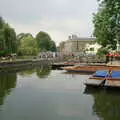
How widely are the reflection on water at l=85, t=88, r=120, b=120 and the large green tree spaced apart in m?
4.21

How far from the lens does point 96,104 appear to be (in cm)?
2242

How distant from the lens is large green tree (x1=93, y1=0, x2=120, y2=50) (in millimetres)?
23031

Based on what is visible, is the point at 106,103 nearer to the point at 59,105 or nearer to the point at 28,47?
the point at 59,105

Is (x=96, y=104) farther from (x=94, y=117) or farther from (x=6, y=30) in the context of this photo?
(x=6, y=30)

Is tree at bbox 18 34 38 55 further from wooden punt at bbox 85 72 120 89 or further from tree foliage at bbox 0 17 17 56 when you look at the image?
wooden punt at bbox 85 72 120 89

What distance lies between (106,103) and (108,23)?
19.8ft

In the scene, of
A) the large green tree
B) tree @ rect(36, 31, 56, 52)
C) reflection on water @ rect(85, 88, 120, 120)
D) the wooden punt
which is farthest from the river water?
tree @ rect(36, 31, 56, 52)

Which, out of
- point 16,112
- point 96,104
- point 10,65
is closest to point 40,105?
point 16,112

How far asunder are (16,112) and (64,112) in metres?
3.06

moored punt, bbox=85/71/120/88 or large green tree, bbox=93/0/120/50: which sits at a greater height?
large green tree, bbox=93/0/120/50

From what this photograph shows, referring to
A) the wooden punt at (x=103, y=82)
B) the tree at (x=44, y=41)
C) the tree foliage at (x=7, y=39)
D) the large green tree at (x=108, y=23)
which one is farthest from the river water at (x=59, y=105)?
the tree at (x=44, y=41)

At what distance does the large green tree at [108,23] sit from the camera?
23.0 metres

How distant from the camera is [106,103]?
22.9 metres

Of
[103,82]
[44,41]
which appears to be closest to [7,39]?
[103,82]
